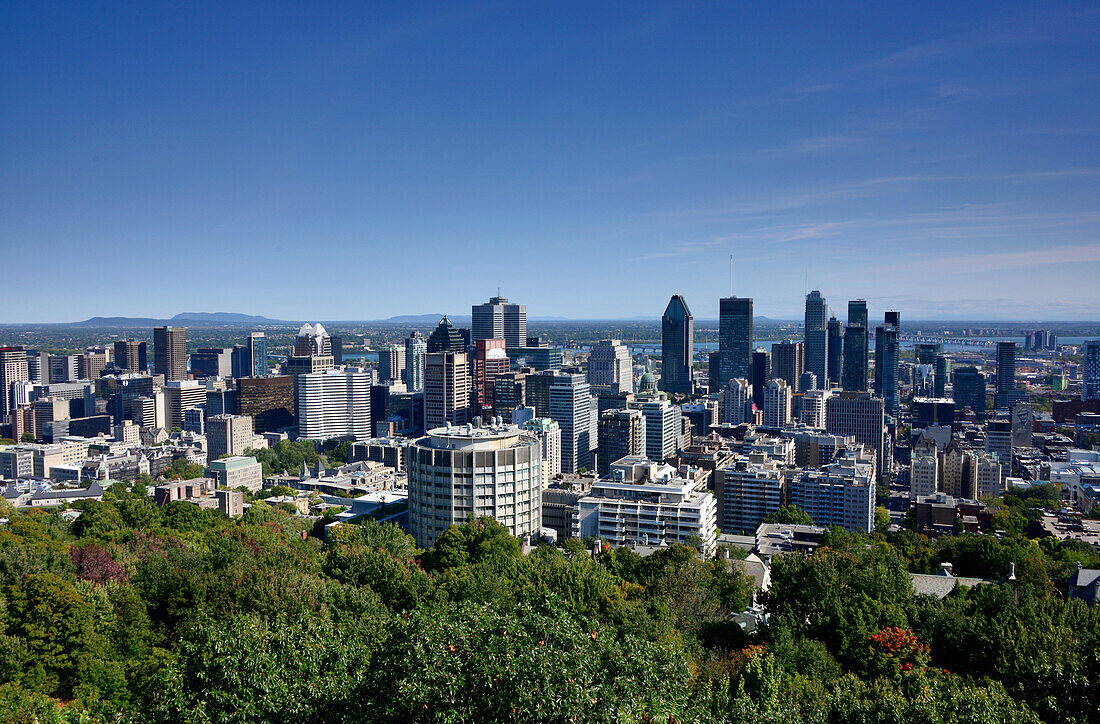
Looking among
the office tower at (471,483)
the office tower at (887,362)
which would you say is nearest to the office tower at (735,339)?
the office tower at (887,362)

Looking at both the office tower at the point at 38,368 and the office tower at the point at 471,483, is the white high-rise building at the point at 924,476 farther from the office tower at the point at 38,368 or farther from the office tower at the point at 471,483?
the office tower at the point at 38,368

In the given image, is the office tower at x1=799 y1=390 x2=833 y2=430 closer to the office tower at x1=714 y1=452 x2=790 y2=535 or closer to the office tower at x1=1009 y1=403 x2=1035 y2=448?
the office tower at x1=1009 y1=403 x2=1035 y2=448

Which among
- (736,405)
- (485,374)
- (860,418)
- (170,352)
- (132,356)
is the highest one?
(170,352)

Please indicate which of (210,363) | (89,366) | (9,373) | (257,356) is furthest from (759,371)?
(89,366)

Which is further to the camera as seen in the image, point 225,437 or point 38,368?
point 38,368

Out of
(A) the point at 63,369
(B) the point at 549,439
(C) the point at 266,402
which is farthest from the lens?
(A) the point at 63,369

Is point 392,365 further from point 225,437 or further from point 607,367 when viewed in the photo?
point 225,437
